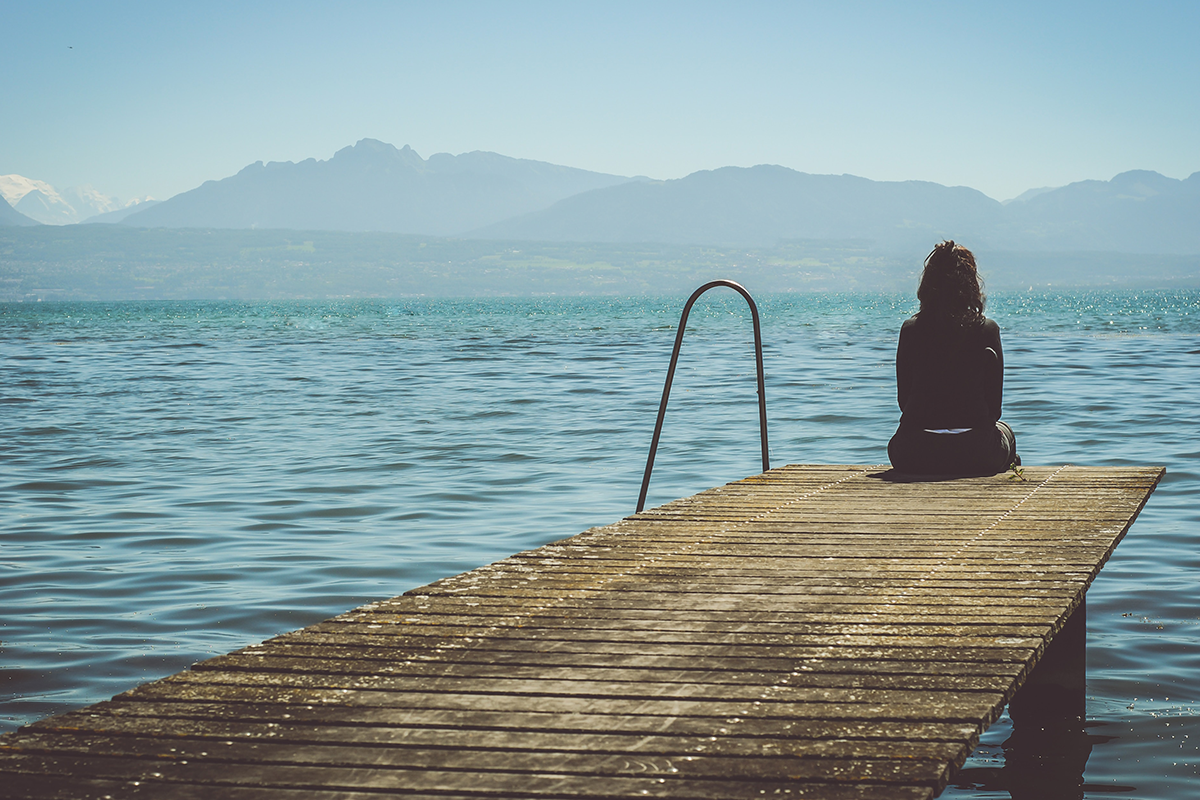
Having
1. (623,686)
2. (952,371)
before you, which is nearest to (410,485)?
(952,371)

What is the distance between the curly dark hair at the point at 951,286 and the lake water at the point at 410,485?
2115 millimetres

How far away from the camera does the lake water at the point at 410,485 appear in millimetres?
6410

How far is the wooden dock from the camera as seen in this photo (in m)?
2.84

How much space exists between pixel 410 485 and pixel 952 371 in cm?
649

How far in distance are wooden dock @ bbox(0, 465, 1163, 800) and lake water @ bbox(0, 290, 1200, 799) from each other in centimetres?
111

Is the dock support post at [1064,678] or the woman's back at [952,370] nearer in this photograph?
the dock support post at [1064,678]

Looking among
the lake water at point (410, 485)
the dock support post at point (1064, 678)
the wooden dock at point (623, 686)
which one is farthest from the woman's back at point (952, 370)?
the dock support post at point (1064, 678)

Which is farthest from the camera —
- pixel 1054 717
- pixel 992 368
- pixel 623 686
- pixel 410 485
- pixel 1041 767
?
pixel 410 485

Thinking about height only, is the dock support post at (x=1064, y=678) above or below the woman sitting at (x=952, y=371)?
below

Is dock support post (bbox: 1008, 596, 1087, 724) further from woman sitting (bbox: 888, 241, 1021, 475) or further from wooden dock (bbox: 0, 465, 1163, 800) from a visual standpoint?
woman sitting (bbox: 888, 241, 1021, 475)

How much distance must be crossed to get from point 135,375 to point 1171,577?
25.7 meters

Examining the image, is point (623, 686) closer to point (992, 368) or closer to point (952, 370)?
point (952, 370)

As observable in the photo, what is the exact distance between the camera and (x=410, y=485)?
1209 centimetres

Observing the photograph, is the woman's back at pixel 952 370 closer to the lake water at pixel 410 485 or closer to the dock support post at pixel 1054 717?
the lake water at pixel 410 485
